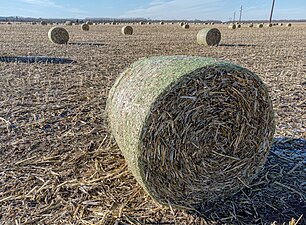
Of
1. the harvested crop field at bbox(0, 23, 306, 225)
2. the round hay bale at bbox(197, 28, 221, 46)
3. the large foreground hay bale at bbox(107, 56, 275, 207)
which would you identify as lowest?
the round hay bale at bbox(197, 28, 221, 46)

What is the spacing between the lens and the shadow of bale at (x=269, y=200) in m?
2.89

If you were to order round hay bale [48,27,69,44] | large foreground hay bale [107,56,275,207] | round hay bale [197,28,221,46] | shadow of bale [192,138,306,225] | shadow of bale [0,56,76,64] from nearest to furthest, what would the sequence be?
large foreground hay bale [107,56,275,207], shadow of bale [192,138,306,225], shadow of bale [0,56,76,64], round hay bale [197,28,221,46], round hay bale [48,27,69,44]

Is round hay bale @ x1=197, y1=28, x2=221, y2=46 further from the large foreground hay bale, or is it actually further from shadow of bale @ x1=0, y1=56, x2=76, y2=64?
the large foreground hay bale

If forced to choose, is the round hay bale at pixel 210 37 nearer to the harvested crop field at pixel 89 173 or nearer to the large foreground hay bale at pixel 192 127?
the harvested crop field at pixel 89 173

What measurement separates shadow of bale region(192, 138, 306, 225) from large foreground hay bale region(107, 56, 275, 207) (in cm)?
13

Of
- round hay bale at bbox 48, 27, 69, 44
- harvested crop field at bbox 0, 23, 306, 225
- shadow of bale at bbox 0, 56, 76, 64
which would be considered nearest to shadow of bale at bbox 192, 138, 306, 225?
harvested crop field at bbox 0, 23, 306, 225

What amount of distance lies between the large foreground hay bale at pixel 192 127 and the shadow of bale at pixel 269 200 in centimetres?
13

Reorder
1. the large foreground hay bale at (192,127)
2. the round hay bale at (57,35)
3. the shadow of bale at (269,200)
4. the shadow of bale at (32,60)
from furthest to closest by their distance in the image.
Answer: the round hay bale at (57,35), the shadow of bale at (32,60), the shadow of bale at (269,200), the large foreground hay bale at (192,127)

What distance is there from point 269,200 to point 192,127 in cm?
111

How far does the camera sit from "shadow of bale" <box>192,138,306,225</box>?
9.47ft

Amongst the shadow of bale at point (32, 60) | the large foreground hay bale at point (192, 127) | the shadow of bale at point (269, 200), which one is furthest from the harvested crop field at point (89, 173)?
the shadow of bale at point (32, 60)

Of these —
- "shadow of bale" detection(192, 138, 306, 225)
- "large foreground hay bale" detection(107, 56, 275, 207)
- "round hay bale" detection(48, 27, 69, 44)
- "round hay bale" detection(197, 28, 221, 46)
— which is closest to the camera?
"large foreground hay bale" detection(107, 56, 275, 207)

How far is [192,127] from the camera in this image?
2.92 meters

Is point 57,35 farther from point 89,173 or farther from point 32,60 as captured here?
point 89,173
